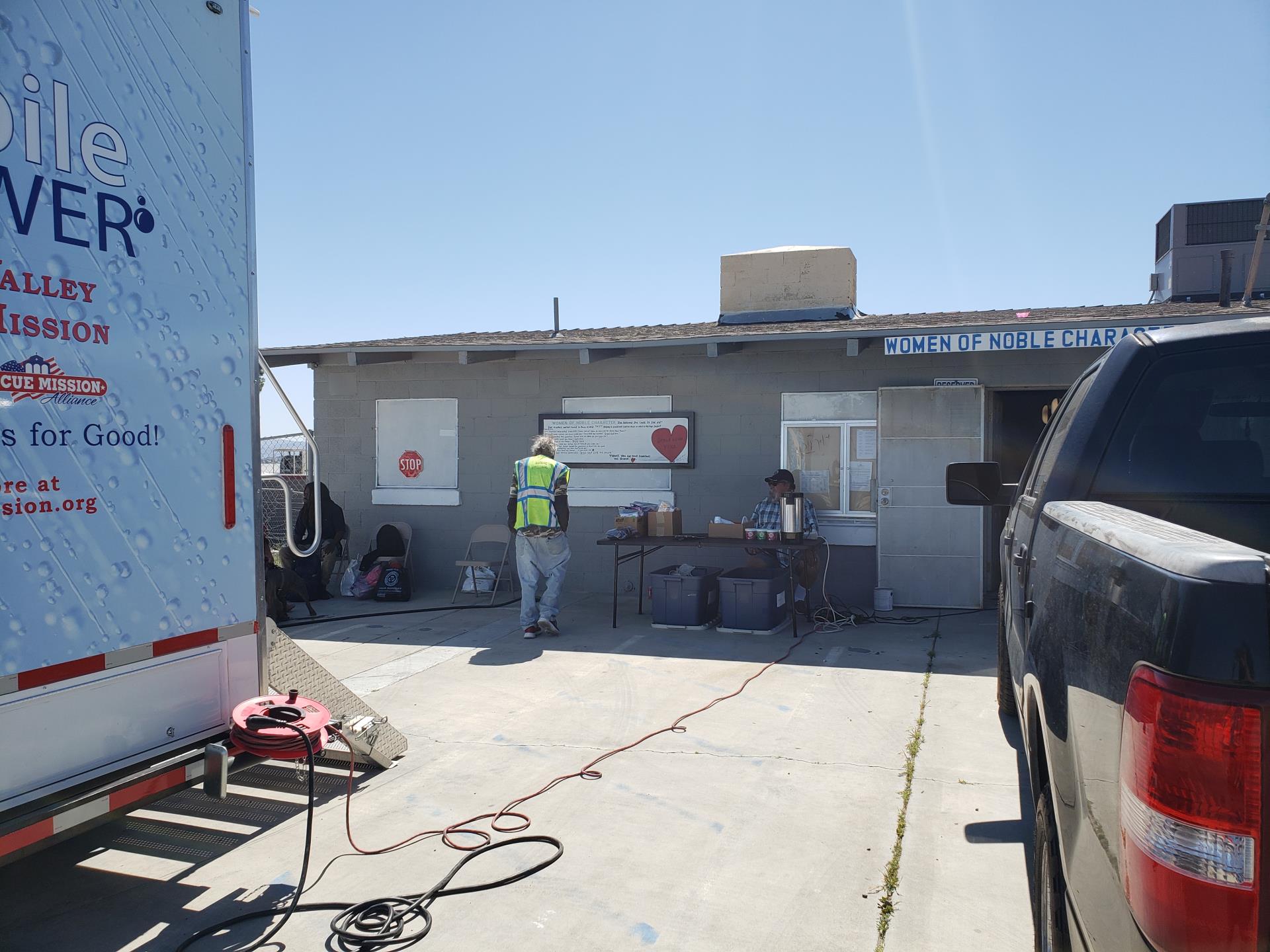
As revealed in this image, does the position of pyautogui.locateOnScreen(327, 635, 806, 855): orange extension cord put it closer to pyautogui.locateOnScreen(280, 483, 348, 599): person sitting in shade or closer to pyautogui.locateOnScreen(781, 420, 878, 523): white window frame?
pyautogui.locateOnScreen(781, 420, 878, 523): white window frame

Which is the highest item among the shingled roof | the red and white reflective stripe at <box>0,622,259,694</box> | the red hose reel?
the shingled roof

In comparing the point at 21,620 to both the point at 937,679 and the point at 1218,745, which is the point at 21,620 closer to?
the point at 1218,745

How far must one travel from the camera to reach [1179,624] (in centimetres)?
134

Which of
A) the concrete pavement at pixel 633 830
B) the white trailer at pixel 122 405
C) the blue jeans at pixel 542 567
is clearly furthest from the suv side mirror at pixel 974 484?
the blue jeans at pixel 542 567

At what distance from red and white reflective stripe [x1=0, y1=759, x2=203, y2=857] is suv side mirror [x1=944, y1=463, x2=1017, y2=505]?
12.4ft

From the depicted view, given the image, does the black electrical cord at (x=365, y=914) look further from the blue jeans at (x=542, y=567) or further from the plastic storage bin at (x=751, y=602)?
the plastic storage bin at (x=751, y=602)

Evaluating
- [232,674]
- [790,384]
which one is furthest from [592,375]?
[232,674]

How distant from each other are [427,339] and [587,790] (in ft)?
28.4

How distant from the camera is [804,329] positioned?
10.2 meters

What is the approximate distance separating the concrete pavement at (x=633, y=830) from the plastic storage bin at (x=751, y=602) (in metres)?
1.72

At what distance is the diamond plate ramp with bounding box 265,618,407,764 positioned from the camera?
4574 mm

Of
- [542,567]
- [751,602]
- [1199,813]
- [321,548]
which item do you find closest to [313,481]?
[1199,813]

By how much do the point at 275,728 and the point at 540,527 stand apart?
4903mm

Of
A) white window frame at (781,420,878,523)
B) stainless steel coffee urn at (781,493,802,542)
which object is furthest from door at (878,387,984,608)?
stainless steel coffee urn at (781,493,802,542)
